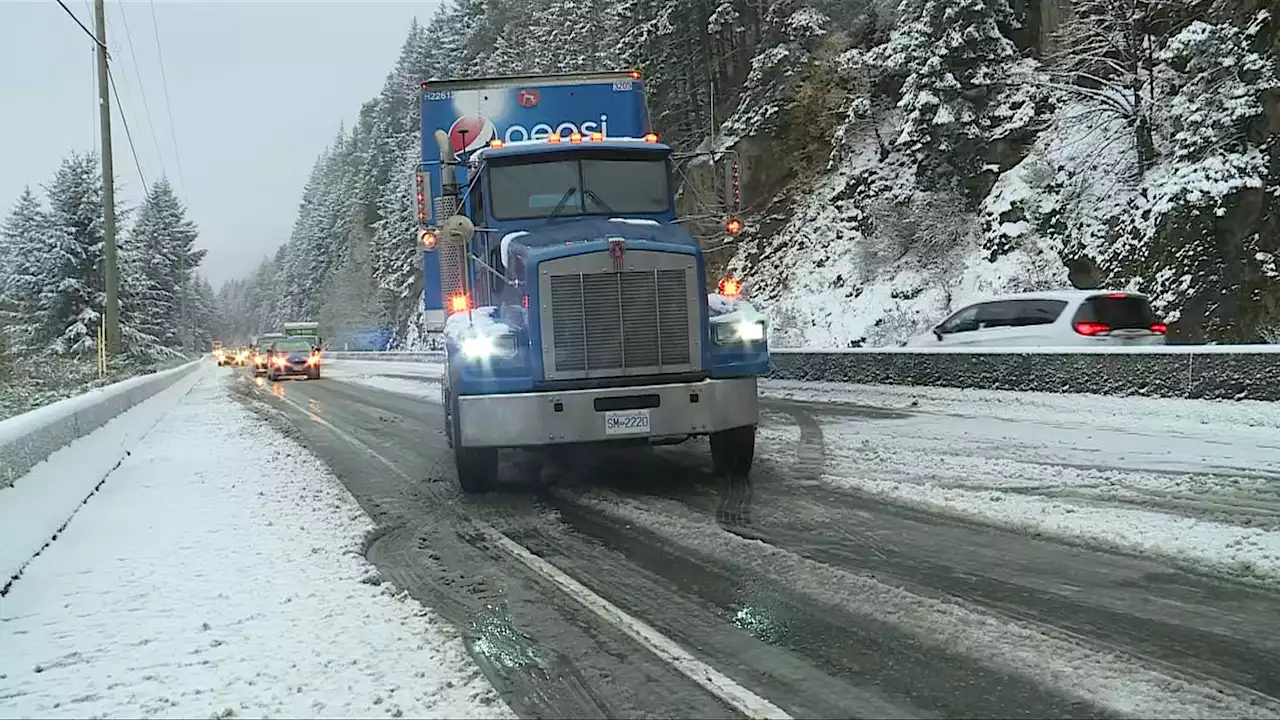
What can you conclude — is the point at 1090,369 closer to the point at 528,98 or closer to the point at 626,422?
the point at 626,422

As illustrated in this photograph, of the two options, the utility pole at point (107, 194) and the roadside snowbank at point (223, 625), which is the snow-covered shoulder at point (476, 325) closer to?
the roadside snowbank at point (223, 625)

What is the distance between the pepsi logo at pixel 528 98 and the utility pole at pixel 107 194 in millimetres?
15039

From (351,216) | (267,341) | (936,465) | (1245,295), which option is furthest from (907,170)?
(351,216)

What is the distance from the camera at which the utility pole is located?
75.5 feet

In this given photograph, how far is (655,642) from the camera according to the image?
4188 mm

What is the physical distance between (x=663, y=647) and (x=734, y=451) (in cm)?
451

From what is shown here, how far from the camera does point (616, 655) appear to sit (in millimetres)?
4059

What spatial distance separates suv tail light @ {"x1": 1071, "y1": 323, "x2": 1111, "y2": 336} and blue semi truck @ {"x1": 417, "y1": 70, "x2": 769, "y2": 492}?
7249 millimetres

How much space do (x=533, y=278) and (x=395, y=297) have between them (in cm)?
7421

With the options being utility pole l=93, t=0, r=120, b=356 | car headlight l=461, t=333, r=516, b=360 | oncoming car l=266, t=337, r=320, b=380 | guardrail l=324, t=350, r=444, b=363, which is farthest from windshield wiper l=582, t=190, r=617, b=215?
oncoming car l=266, t=337, r=320, b=380

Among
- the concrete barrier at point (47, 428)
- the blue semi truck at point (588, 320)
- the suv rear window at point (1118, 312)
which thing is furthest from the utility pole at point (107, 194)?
the suv rear window at point (1118, 312)

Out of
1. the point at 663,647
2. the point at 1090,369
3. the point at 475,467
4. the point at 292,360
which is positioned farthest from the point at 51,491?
the point at 292,360

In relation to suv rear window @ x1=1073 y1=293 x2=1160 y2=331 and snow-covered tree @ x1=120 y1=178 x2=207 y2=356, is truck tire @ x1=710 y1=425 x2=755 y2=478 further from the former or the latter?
snow-covered tree @ x1=120 y1=178 x2=207 y2=356

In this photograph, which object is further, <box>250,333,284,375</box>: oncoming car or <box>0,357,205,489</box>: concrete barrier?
<box>250,333,284,375</box>: oncoming car
